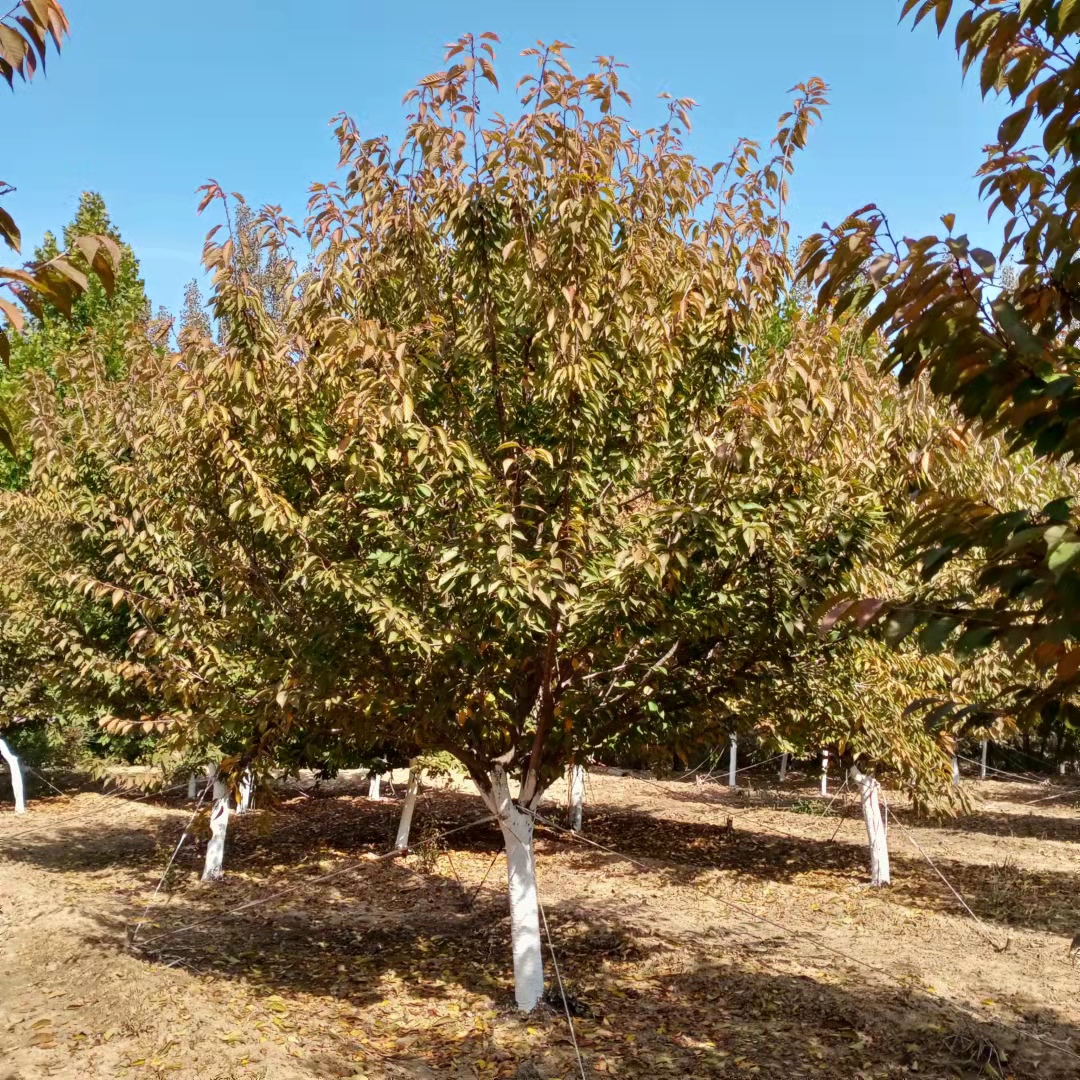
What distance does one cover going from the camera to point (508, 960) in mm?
8250

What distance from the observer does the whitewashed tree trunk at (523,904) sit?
641 centimetres

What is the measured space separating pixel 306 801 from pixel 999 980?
53.1 ft

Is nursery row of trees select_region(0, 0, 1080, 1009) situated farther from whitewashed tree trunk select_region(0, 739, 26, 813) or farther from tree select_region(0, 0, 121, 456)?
whitewashed tree trunk select_region(0, 739, 26, 813)

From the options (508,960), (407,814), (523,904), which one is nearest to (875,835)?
(508,960)

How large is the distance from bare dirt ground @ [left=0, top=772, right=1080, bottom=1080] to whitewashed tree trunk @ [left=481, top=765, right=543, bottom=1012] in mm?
212

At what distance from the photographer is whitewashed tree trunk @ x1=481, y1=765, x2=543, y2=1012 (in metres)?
6.41

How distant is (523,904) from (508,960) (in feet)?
7.43

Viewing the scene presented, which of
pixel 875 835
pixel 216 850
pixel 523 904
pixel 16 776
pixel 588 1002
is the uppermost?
pixel 16 776

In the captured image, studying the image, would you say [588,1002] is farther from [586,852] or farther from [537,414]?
[586,852]

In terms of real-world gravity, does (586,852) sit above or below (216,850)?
below

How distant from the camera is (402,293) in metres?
6.20

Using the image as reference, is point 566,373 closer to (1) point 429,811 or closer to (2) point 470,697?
(2) point 470,697

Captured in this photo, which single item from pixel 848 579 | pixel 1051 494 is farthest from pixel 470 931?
pixel 1051 494

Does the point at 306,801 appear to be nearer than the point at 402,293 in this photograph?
No
